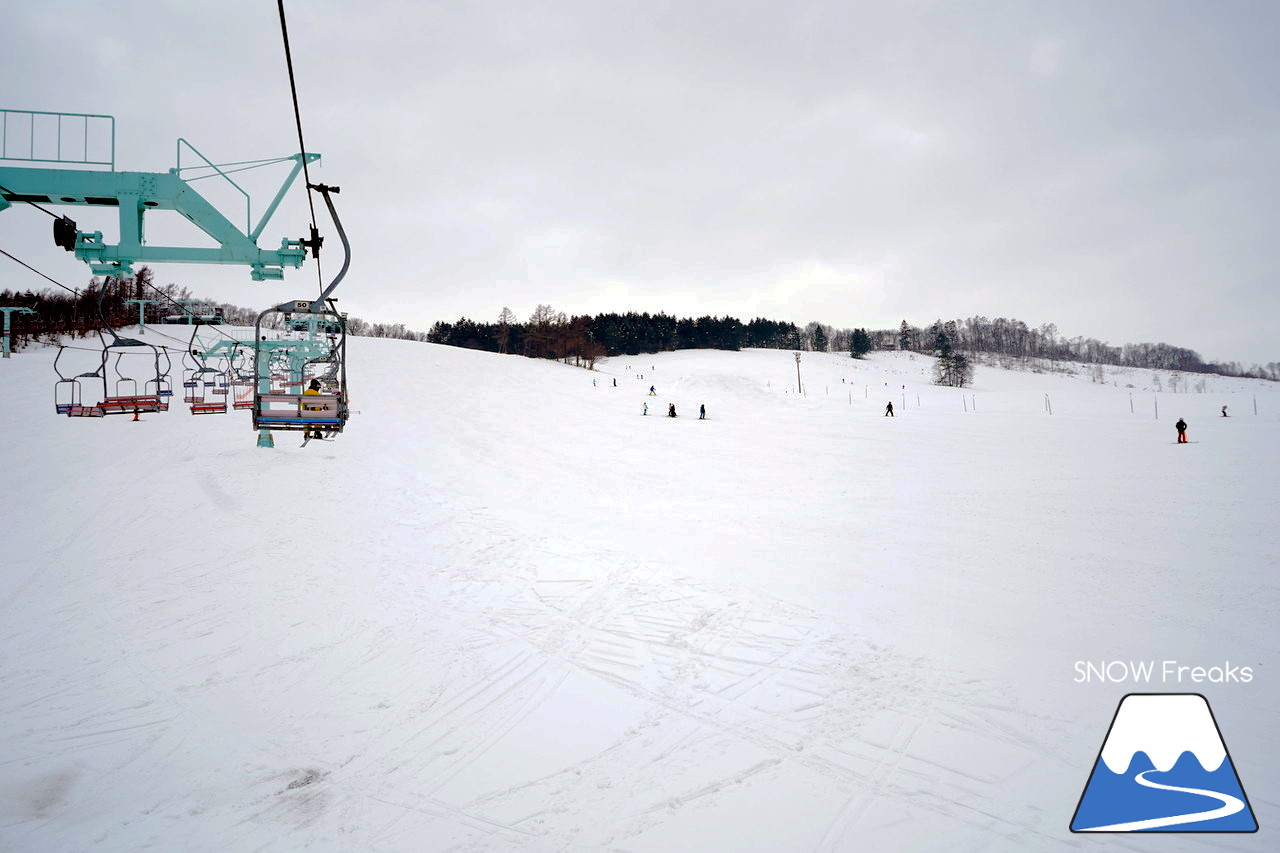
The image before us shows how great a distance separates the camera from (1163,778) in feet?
16.2

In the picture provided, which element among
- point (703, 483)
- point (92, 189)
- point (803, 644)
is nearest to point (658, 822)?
point (803, 644)

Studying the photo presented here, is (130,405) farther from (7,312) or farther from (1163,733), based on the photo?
(1163,733)

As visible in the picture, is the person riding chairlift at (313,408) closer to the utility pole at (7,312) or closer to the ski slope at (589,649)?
the ski slope at (589,649)

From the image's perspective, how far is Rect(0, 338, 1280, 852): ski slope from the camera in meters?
4.65

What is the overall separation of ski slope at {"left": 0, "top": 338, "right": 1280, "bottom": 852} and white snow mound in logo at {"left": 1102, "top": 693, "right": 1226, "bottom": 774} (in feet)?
0.61

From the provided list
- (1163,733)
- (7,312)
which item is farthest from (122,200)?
(1163,733)

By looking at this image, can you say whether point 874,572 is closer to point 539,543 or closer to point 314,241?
point 539,543

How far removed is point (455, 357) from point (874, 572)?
51.4 meters

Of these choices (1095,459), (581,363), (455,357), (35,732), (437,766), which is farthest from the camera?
(581,363)

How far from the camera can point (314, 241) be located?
325 inches

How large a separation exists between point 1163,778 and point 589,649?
19.7 feet

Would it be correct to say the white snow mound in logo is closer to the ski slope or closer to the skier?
the ski slope

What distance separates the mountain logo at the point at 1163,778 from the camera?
175 inches

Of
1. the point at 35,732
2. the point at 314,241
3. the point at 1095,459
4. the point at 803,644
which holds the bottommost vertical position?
the point at 35,732
